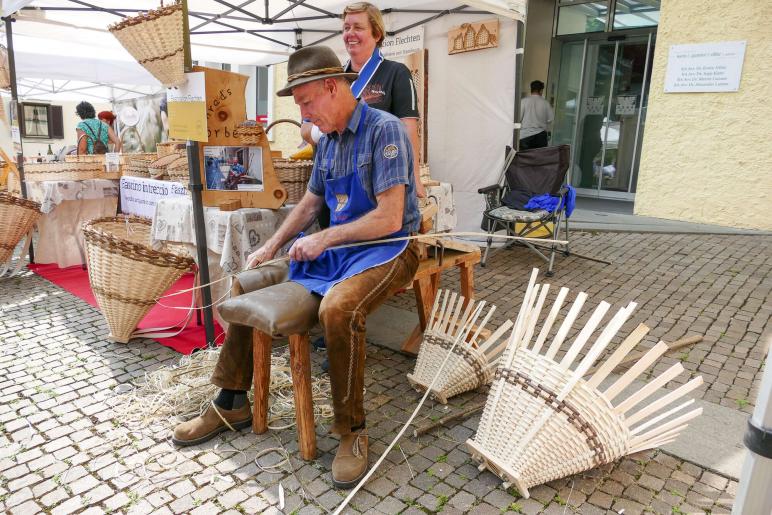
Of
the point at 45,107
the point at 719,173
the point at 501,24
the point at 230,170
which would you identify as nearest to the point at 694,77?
the point at 719,173

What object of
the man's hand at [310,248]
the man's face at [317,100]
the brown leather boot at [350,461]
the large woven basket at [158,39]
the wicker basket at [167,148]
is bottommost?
the brown leather boot at [350,461]

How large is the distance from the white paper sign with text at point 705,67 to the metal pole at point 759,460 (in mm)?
7687

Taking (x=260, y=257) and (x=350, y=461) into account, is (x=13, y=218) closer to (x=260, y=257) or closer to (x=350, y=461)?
(x=260, y=257)

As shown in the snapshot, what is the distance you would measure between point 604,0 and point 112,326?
941cm

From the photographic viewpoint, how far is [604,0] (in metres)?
9.29

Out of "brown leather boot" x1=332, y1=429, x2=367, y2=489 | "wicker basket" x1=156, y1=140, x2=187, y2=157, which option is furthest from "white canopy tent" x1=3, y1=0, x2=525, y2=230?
"brown leather boot" x1=332, y1=429, x2=367, y2=489

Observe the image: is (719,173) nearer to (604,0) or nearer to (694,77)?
(694,77)

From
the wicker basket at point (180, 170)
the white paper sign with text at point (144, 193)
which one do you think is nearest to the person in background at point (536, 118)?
the white paper sign with text at point (144, 193)

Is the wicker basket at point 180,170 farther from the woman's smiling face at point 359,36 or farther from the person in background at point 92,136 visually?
the person in background at point 92,136

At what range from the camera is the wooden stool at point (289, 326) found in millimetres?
2100

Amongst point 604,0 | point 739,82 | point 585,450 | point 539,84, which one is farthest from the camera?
point 604,0

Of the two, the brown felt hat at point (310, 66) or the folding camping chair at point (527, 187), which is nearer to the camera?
the brown felt hat at point (310, 66)

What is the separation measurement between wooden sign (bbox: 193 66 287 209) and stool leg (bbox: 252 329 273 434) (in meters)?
1.19

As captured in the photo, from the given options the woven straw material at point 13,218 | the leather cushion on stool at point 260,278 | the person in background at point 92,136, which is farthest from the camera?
the person in background at point 92,136
